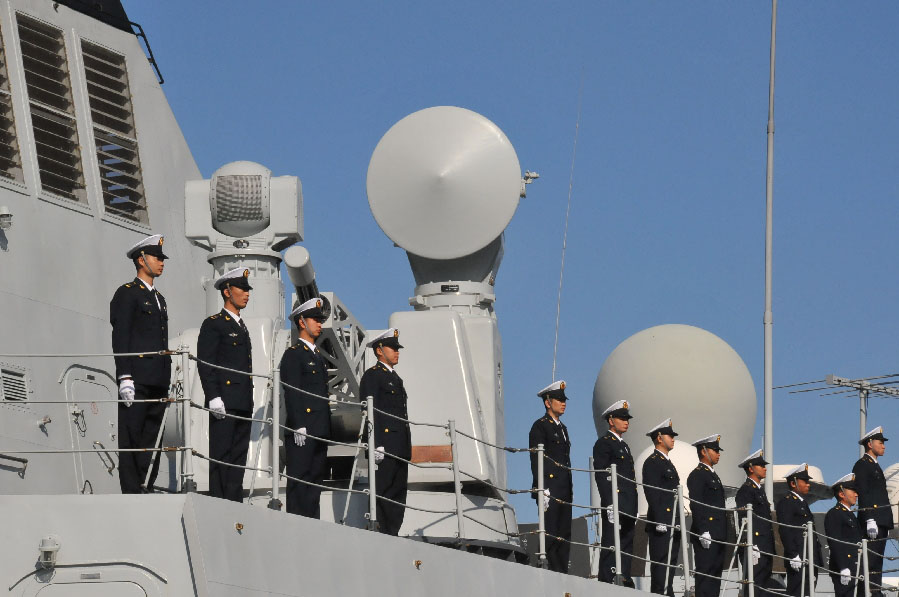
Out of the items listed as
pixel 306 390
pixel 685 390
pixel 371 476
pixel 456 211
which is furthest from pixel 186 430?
pixel 685 390

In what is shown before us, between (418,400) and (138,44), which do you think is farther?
(138,44)

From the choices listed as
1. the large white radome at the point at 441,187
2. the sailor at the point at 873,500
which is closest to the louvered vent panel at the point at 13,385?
the large white radome at the point at 441,187

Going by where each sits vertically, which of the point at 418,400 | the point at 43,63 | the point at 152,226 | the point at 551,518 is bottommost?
the point at 551,518

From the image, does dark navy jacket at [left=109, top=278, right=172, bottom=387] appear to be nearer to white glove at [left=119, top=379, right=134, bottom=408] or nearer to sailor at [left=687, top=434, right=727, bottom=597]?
white glove at [left=119, top=379, right=134, bottom=408]

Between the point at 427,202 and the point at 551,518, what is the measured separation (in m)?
2.75

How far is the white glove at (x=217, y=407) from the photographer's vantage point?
7219 mm

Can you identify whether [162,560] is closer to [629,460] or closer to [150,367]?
[150,367]

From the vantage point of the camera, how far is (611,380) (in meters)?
17.6

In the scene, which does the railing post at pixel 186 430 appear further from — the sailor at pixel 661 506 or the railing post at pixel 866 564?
Answer: the railing post at pixel 866 564

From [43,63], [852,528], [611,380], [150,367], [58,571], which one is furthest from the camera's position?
[611,380]

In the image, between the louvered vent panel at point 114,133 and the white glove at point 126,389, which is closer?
the white glove at point 126,389

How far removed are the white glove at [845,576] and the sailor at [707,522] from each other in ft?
4.70

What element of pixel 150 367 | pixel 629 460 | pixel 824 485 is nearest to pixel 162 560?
pixel 150 367

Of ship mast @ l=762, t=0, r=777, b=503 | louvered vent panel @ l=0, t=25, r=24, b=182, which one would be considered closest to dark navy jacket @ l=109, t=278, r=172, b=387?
louvered vent panel @ l=0, t=25, r=24, b=182
